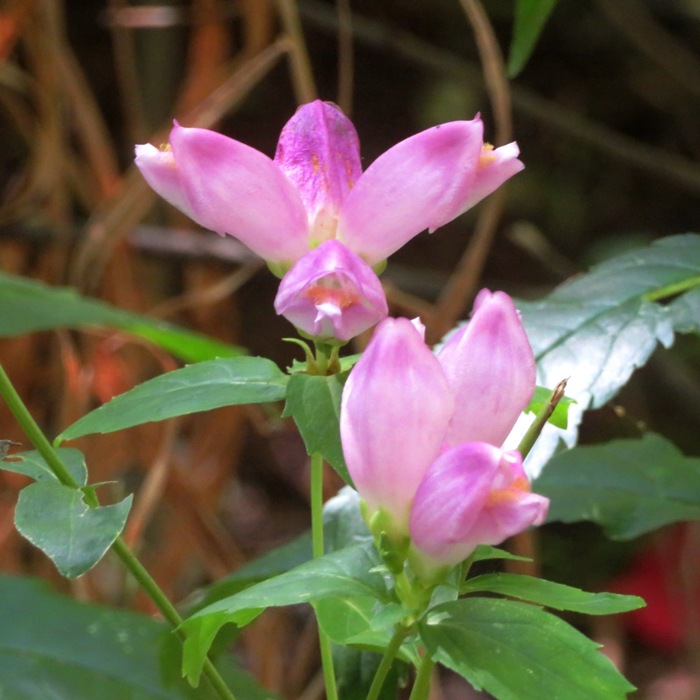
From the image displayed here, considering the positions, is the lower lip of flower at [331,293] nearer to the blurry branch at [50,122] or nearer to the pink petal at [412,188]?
the pink petal at [412,188]

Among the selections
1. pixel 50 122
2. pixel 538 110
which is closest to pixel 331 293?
pixel 50 122

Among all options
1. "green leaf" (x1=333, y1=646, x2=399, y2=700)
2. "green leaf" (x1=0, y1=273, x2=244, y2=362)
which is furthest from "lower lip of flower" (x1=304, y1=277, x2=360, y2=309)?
"green leaf" (x1=0, y1=273, x2=244, y2=362)

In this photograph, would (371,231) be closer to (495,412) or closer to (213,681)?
(495,412)

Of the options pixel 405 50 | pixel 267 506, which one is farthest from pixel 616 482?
pixel 267 506

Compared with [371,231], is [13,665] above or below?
below

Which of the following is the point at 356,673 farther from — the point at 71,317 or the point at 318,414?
the point at 71,317

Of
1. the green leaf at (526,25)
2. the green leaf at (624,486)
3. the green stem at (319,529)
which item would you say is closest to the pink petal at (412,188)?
the green stem at (319,529)

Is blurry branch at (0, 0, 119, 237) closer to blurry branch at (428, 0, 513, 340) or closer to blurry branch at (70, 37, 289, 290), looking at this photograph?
blurry branch at (70, 37, 289, 290)
